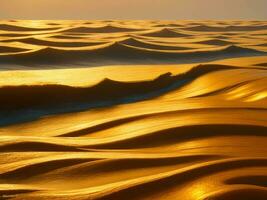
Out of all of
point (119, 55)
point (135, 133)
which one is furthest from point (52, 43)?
point (135, 133)

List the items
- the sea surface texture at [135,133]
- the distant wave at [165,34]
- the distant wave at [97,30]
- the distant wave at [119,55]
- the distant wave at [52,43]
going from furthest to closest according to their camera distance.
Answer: the distant wave at [97,30]
the distant wave at [165,34]
the distant wave at [52,43]
the distant wave at [119,55]
the sea surface texture at [135,133]

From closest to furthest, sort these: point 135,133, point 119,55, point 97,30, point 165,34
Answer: point 135,133, point 119,55, point 165,34, point 97,30

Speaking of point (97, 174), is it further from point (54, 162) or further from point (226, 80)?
point (226, 80)

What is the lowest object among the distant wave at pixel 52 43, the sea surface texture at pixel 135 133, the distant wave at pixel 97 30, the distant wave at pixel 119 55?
the sea surface texture at pixel 135 133

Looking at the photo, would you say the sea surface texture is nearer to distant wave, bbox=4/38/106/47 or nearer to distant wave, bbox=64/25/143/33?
distant wave, bbox=4/38/106/47

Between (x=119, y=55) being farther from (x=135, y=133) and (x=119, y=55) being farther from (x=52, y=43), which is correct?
(x=135, y=133)

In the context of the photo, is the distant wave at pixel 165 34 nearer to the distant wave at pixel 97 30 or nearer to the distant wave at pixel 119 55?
the distant wave at pixel 97 30

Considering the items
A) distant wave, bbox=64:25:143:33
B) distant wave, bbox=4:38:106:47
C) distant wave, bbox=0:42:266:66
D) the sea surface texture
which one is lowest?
the sea surface texture

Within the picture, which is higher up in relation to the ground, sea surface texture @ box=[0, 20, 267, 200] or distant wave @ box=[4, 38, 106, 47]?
distant wave @ box=[4, 38, 106, 47]

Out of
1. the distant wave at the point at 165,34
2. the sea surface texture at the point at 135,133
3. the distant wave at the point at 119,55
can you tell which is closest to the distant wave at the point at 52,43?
the distant wave at the point at 119,55

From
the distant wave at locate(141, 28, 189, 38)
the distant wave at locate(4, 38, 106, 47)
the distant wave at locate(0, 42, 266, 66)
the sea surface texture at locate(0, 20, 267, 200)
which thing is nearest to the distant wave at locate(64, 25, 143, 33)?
the distant wave at locate(141, 28, 189, 38)
